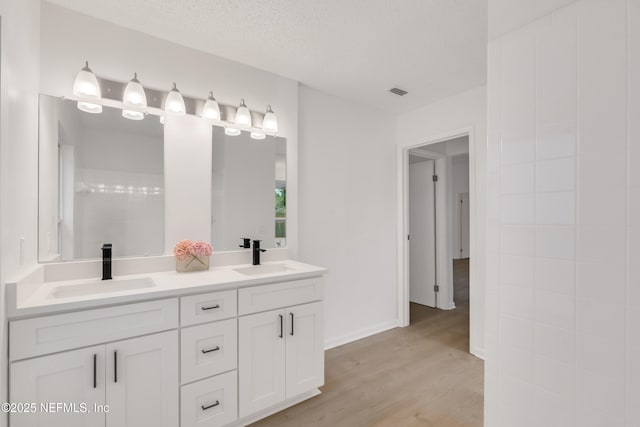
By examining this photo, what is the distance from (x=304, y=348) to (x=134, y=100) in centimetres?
199

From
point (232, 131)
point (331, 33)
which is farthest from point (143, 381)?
point (331, 33)

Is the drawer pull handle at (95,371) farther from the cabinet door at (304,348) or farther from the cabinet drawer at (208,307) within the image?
the cabinet door at (304,348)

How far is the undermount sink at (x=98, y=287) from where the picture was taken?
1562mm

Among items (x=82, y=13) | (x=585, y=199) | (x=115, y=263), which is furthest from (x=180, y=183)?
(x=585, y=199)

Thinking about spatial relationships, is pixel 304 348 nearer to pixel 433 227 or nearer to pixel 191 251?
pixel 191 251

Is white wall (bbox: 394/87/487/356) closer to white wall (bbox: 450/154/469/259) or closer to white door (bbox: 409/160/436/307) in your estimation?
white door (bbox: 409/160/436/307)

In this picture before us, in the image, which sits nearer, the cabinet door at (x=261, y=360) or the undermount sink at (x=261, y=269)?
the cabinet door at (x=261, y=360)

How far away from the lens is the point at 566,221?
1.06 metres

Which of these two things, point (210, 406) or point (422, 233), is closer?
point (210, 406)

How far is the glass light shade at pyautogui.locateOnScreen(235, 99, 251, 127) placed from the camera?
7.45 feet

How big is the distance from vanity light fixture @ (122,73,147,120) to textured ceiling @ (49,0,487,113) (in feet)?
1.28

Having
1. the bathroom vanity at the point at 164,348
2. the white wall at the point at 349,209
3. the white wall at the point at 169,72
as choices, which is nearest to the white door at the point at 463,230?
the white wall at the point at 349,209

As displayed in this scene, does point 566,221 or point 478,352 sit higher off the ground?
point 566,221

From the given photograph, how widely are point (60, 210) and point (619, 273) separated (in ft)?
8.66
